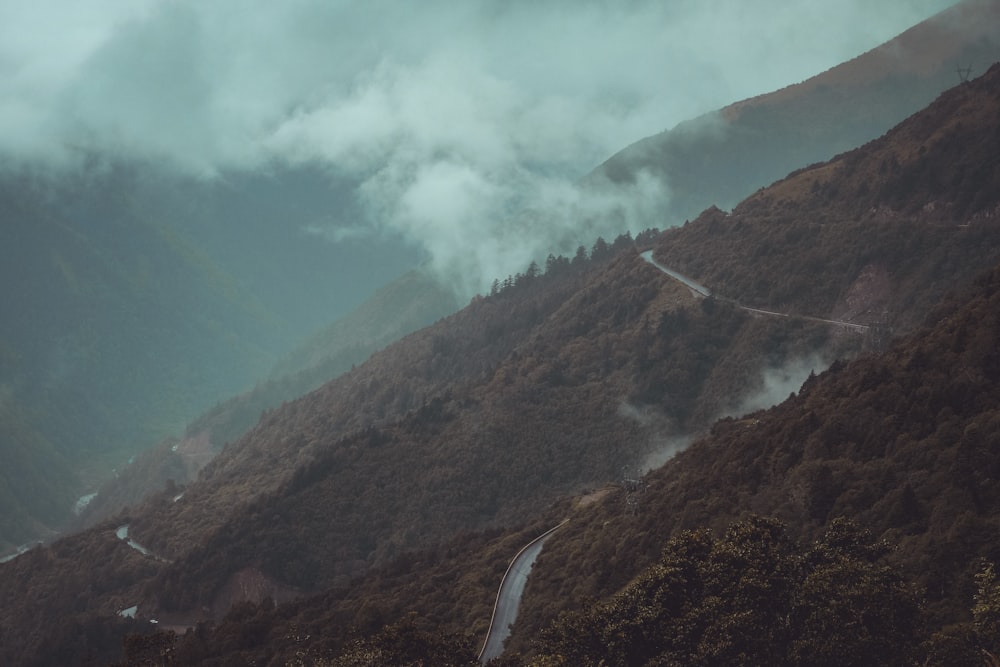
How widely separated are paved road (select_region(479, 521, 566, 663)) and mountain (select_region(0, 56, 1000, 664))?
1.74m

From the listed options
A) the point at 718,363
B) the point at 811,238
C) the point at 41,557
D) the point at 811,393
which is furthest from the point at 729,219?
the point at 41,557

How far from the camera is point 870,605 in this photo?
37219 millimetres

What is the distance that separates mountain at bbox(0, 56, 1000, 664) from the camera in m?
62.5

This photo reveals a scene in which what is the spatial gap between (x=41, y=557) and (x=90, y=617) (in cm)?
4359

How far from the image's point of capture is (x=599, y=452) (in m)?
128

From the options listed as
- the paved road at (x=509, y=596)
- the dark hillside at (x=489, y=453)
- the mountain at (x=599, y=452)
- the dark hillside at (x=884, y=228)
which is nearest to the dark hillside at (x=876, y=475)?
the mountain at (x=599, y=452)

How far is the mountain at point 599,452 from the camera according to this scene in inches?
2459

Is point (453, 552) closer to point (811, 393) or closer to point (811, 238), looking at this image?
point (811, 393)

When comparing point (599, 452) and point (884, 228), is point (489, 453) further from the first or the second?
point (884, 228)

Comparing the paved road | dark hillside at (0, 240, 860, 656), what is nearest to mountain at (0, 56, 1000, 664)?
dark hillside at (0, 240, 860, 656)

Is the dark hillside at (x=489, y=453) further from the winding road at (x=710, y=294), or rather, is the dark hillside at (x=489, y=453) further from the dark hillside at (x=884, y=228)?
the dark hillside at (x=884, y=228)

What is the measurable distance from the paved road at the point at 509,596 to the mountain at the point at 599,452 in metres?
1.74

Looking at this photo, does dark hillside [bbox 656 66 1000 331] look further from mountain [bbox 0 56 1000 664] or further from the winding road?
the winding road

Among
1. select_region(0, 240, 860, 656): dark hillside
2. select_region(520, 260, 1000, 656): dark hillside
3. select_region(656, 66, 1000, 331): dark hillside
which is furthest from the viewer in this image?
select_region(0, 240, 860, 656): dark hillside
